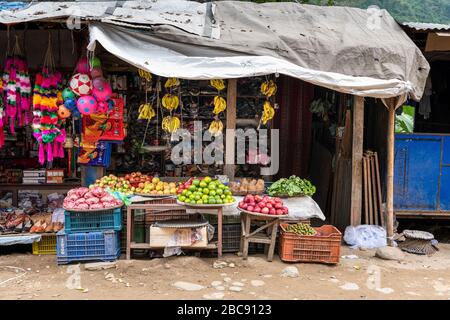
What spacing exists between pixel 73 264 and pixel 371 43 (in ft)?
17.1

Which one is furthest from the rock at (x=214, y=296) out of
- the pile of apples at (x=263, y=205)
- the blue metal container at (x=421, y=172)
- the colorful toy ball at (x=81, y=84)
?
the blue metal container at (x=421, y=172)

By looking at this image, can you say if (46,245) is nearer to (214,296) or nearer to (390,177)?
(214,296)

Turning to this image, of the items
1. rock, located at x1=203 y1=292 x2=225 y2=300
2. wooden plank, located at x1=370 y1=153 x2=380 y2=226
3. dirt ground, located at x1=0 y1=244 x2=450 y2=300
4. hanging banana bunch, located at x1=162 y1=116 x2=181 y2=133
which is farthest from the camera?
wooden plank, located at x1=370 y1=153 x2=380 y2=226

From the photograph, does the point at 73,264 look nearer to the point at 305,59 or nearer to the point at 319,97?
the point at 305,59

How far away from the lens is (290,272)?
240 inches

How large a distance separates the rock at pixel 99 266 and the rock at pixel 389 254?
146 inches

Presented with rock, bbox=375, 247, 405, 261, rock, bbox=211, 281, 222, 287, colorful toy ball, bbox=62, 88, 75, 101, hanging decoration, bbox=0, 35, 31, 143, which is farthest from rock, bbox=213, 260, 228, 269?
hanging decoration, bbox=0, 35, 31, 143

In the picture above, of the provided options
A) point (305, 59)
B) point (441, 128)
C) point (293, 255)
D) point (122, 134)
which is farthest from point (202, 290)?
point (441, 128)

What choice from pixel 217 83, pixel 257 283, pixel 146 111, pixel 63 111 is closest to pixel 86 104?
pixel 63 111

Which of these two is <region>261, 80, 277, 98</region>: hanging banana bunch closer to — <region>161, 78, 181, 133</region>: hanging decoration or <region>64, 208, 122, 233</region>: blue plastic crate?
<region>161, 78, 181, 133</region>: hanging decoration

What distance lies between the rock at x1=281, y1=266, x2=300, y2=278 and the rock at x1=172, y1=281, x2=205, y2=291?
1110mm

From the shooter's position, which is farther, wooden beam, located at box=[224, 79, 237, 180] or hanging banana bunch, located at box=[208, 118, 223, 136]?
hanging banana bunch, located at box=[208, 118, 223, 136]

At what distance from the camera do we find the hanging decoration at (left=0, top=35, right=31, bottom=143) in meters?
6.93

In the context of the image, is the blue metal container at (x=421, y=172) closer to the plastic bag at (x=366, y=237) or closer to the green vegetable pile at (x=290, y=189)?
the plastic bag at (x=366, y=237)
